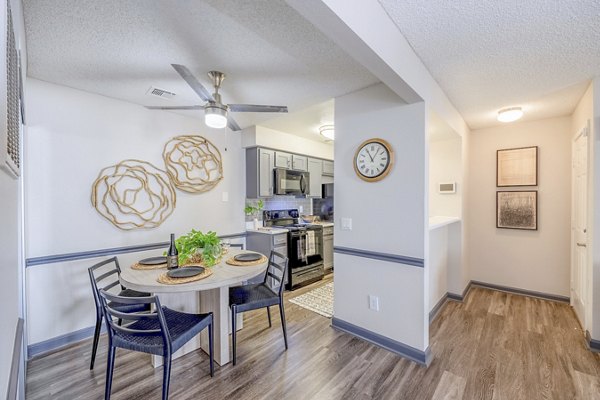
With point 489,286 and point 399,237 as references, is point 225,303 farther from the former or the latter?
point 489,286

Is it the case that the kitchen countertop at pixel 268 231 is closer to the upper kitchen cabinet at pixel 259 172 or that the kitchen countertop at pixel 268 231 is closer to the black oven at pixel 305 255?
the black oven at pixel 305 255

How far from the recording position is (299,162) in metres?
4.75

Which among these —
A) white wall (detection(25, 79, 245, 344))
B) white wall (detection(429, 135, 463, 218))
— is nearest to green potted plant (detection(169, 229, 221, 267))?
white wall (detection(25, 79, 245, 344))

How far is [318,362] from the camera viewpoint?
7.44ft

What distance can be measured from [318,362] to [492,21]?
2.72 metres

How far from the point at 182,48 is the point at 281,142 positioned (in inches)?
98.4

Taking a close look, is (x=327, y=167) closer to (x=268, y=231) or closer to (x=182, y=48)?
(x=268, y=231)

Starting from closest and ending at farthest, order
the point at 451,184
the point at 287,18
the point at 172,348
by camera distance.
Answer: the point at 287,18 < the point at 172,348 < the point at 451,184

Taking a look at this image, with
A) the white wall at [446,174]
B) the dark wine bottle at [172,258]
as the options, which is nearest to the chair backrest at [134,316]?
the dark wine bottle at [172,258]

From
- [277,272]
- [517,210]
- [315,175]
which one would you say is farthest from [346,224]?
[517,210]

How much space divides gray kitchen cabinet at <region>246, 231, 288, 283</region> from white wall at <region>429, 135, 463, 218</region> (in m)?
2.16

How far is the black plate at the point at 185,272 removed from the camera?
77.3 inches

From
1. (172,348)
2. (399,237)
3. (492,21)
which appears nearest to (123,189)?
(172,348)

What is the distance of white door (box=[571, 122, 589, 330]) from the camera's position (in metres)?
2.70
